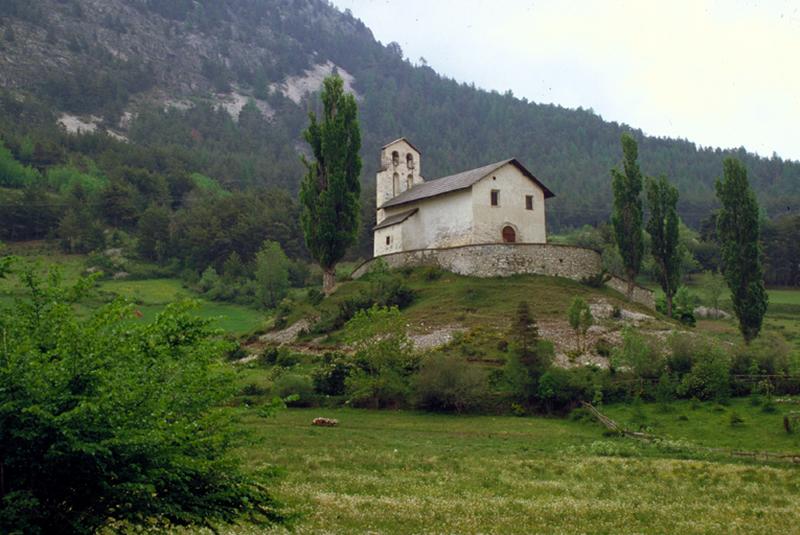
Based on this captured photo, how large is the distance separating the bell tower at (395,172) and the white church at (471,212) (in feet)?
11.6

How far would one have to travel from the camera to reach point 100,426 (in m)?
8.90

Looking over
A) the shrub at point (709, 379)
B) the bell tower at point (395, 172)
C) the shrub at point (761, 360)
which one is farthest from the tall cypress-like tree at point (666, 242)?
the bell tower at point (395, 172)

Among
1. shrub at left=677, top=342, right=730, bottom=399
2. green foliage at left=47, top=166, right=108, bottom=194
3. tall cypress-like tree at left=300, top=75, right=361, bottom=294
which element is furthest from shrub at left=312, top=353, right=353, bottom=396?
green foliage at left=47, top=166, right=108, bottom=194

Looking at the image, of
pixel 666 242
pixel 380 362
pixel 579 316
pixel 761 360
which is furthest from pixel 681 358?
pixel 666 242

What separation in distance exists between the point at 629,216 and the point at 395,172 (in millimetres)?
23470

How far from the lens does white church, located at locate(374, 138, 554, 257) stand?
58.8 meters

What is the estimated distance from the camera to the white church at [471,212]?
58.8m

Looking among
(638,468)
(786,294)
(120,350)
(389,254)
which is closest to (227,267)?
(389,254)

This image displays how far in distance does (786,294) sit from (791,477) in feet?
257

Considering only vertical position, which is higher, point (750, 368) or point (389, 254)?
point (389, 254)

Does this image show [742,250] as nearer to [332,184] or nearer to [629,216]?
[629,216]

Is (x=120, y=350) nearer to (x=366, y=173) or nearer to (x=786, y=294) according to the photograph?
(x=786, y=294)

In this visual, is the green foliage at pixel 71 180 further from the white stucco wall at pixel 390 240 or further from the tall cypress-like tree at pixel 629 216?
the tall cypress-like tree at pixel 629 216

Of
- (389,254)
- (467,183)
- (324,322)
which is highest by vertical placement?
(467,183)
